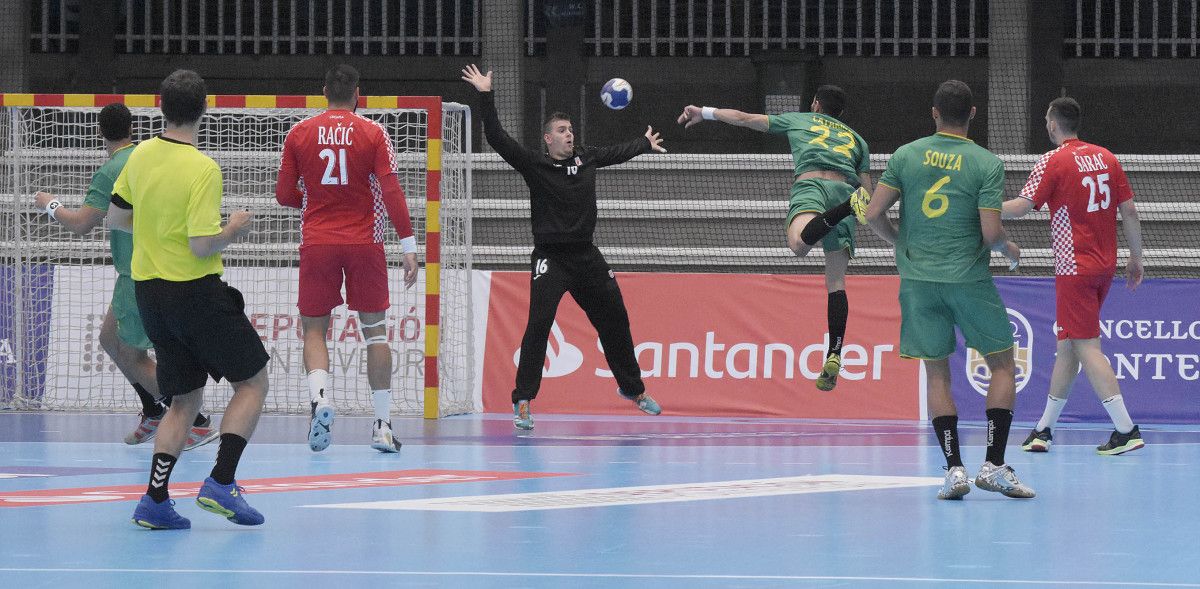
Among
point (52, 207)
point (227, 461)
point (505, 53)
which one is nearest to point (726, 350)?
point (52, 207)

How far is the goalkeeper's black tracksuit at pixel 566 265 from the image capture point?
11406 millimetres

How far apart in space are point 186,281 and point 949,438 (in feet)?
11.9

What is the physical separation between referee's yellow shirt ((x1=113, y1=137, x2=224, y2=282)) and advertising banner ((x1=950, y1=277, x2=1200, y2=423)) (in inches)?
314

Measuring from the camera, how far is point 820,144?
10328 millimetres

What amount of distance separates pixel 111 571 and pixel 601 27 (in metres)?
21.1

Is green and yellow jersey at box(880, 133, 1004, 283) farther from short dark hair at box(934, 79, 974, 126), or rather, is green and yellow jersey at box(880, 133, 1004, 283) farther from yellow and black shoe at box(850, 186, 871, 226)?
yellow and black shoe at box(850, 186, 871, 226)

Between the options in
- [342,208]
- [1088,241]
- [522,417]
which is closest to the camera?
[342,208]

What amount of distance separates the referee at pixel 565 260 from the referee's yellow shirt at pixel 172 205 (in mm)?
5094

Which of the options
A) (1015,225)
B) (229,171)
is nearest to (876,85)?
(1015,225)

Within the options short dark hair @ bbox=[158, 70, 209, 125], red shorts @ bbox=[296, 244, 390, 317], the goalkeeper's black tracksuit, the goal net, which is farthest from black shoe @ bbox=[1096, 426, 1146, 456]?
short dark hair @ bbox=[158, 70, 209, 125]

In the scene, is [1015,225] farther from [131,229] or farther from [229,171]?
[131,229]

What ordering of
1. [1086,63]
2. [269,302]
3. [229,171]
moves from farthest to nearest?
[1086,63], [229,171], [269,302]

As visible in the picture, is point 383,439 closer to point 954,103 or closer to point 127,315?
point 127,315

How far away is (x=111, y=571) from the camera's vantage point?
5289 mm
